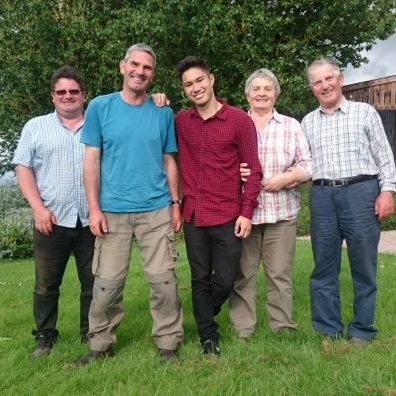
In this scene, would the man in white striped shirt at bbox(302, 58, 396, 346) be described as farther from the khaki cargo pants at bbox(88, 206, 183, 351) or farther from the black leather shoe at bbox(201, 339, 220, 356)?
the khaki cargo pants at bbox(88, 206, 183, 351)

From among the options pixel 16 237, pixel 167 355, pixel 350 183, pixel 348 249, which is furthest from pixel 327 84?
pixel 16 237

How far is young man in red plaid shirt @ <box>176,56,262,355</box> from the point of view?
4074 mm

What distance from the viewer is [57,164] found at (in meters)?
4.32

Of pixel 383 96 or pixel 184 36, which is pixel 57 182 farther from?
pixel 383 96

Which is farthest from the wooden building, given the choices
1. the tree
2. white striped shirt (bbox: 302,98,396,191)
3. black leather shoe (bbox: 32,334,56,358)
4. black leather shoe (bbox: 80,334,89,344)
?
black leather shoe (bbox: 32,334,56,358)

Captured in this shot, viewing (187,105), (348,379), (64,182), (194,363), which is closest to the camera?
(348,379)

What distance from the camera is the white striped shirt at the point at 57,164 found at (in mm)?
4309

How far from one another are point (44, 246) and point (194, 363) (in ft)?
4.96

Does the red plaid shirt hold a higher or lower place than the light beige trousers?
higher

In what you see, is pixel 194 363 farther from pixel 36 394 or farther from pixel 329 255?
pixel 329 255

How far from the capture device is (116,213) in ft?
13.5

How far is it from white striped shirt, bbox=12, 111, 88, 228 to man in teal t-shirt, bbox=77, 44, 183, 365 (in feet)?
1.07

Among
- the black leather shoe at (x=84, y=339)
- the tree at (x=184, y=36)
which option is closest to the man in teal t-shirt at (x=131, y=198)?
the black leather shoe at (x=84, y=339)

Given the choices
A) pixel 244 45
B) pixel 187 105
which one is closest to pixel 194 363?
pixel 187 105
